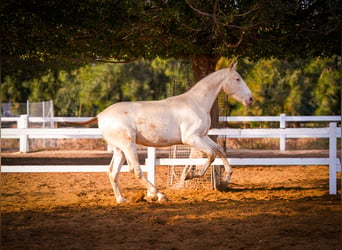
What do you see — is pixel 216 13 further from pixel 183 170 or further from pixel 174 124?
pixel 183 170

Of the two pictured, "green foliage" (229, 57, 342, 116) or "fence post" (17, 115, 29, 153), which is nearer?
"fence post" (17, 115, 29, 153)

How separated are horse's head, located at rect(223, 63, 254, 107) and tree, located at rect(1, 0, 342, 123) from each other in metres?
0.53

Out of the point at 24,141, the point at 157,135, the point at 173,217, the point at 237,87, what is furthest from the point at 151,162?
the point at 24,141

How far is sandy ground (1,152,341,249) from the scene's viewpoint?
5289mm

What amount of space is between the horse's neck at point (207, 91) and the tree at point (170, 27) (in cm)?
65

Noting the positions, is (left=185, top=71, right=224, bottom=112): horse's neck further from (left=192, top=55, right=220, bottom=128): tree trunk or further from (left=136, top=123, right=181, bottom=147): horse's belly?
(left=192, top=55, right=220, bottom=128): tree trunk

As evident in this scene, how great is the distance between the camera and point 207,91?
851 cm

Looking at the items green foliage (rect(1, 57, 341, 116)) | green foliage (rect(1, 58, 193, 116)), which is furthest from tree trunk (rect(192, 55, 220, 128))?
green foliage (rect(1, 58, 193, 116))

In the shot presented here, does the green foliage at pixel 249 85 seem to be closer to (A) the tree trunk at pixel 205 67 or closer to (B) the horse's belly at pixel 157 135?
(A) the tree trunk at pixel 205 67

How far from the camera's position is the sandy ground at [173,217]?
5.29 metres

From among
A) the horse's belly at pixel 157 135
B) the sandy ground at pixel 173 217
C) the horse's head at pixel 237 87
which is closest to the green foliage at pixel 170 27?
the horse's head at pixel 237 87

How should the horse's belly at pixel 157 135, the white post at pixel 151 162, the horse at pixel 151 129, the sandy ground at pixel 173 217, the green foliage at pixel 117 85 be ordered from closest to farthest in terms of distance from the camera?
1. the sandy ground at pixel 173 217
2. the horse at pixel 151 129
3. the horse's belly at pixel 157 135
4. the white post at pixel 151 162
5. the green foliage at pixel 117 85

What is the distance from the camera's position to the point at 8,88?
127ft

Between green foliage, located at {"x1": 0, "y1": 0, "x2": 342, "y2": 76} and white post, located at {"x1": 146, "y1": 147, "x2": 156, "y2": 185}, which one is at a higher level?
green foliage, located at {"x1": 0, "y1": 0, "x2": 342, "y2": 76}
